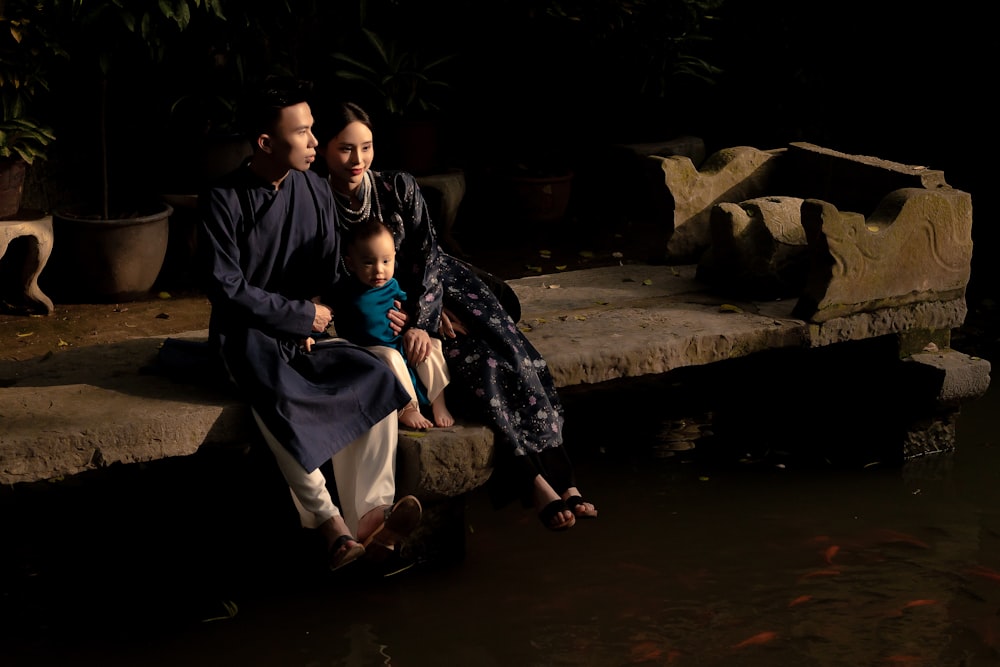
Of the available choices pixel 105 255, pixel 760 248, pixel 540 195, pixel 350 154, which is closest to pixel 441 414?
pixel 350 154

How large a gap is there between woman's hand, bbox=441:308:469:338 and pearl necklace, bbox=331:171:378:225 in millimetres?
455

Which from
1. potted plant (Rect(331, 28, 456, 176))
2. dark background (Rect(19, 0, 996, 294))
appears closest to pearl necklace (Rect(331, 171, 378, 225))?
dark background (Rect(19, 0, 996, 294))

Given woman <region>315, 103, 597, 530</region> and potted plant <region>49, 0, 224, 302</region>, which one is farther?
potted plant <region>49, 0, 224, 302</region>

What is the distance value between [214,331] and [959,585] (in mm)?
2835

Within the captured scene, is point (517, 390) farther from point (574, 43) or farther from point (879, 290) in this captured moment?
point (574, 43)

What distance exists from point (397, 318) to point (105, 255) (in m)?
3.22

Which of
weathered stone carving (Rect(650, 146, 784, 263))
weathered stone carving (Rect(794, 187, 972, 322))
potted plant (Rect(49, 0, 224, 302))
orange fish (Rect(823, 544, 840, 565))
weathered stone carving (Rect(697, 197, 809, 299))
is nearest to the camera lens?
orange fish (Rect(823, 544, 840, 565))

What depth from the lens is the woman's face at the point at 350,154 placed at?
14.4ft

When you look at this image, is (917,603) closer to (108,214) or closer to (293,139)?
(293,139)

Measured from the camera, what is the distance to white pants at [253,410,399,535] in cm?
423

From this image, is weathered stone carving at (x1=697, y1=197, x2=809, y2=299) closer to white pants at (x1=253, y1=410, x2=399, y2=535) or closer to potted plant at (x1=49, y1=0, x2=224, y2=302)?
white pants at (x1=253, y1=410, x2=399, y2=535)

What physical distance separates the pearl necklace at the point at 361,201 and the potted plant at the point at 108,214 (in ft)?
9.35

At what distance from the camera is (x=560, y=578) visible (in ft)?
15.7

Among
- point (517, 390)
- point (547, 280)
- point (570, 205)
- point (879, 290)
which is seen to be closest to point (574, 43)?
point (570, 205)
